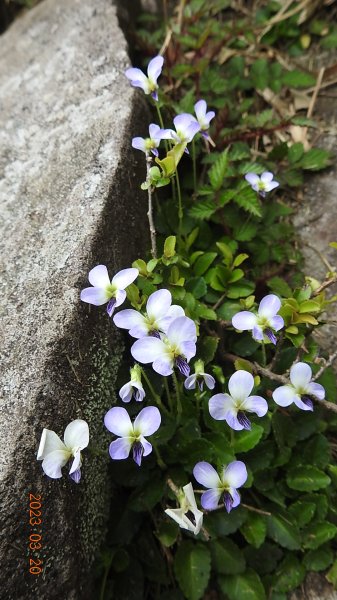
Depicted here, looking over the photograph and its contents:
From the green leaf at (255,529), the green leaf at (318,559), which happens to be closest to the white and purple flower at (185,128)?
the green leaf at (255,529)

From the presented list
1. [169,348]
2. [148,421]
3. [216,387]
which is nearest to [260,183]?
[216,387]

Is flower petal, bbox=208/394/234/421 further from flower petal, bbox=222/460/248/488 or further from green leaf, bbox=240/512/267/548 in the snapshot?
green leaf, bbox=240/512/267/548

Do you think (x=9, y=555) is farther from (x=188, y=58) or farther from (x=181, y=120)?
(x=188, y=58)

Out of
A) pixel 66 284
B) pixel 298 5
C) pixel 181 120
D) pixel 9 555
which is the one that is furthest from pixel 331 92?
pixel 9 555

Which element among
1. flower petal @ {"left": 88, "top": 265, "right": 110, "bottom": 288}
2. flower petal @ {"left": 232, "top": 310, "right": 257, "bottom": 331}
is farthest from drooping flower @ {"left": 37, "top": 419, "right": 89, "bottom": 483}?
flower petal @ {"left": 232, "top": 310, "right": 257, "bottom": 331}

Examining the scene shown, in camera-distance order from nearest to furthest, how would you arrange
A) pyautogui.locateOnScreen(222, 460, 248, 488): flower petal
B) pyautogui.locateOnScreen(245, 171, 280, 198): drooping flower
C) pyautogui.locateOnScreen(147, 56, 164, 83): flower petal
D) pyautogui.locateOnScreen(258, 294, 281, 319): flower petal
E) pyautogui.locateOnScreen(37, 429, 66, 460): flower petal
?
1. pyautogui.locateOnScreen(37, 429, 66, 460): flower petal
2. pyautogui.locateOnScreen(222, 460, 248, 488): flower petal
3. pyautogui.locateOnScreen(258, 294, 281, 319): flower petal
4. pyautogui.locateOnScreen(147, 56, 164, 83): flower petal
5. pyautogui.locateOnScreen(245, 171, 280, 198): drooping flower

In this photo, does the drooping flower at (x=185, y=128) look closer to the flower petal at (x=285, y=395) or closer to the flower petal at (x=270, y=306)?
the flower petal at (x=270, y=306)

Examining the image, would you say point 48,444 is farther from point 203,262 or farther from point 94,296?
point 203,262
